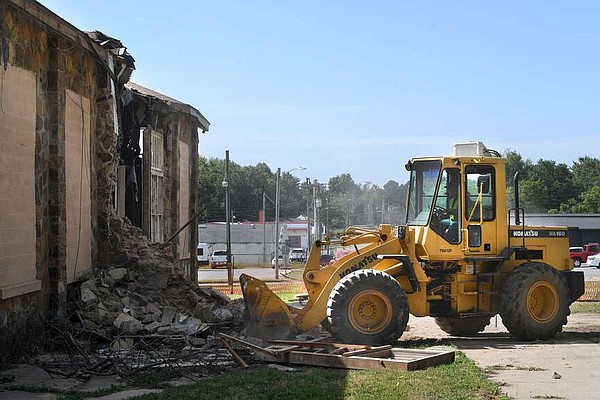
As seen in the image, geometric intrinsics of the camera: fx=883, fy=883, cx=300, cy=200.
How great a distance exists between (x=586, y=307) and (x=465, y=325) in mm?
7587

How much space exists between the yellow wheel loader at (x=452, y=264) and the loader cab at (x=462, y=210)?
18mm

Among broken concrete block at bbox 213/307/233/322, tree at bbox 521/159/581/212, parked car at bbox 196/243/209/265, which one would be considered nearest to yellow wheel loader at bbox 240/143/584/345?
broken concrete block at bbox 213/307/233/322

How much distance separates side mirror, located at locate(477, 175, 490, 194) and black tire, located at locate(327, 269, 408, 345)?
2466 mm

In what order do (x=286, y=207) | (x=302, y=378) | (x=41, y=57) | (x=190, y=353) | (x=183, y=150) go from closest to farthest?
(x=302, y=378) < (x=190, y=353) < (x=41, y=57) < (x=183, y=150) < (x=286, y=207)

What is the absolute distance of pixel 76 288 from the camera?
49.0ft

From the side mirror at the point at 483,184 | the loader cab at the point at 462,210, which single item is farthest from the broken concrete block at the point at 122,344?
the side mirror at the point at 483,184

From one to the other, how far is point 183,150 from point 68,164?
9.19m

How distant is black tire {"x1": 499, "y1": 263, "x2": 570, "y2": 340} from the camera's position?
51.1ft

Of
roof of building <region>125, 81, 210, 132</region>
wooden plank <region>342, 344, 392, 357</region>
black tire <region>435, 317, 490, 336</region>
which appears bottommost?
black tire <region>435, 317, 490, 336</region>

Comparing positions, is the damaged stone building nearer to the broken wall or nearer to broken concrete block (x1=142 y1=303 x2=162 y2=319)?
the broken wall

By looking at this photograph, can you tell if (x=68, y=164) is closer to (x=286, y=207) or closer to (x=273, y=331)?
(x=273, y=331)

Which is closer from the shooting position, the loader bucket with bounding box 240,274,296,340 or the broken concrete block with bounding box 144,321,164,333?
the broken concrete block with bounding box 144,321,164,333

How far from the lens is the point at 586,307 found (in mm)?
23266

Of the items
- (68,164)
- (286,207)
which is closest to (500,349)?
(68,164)
